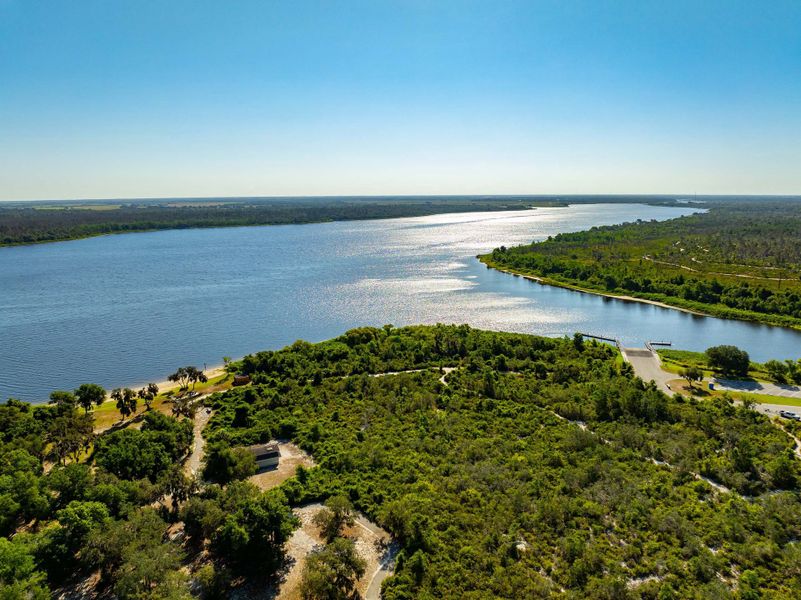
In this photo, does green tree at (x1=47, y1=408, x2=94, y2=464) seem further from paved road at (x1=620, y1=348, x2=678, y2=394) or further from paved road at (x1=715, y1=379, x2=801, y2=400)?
paved road at (x1=715, y1=379, x2=801, y2=400)

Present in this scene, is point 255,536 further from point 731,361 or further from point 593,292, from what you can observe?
point 593,292

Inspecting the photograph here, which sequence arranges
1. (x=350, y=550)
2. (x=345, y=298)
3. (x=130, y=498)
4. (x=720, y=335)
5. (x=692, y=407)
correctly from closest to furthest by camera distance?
1. (x=350, y=550)
2. (x=130, y=498)
3. (x=692, y=407)
4. (x=720, y=335)
5. (x=345, y=298)

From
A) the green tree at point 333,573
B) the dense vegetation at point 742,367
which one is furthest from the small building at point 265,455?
the dense vegetation at point 742,367

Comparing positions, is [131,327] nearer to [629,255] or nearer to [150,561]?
[150,561]

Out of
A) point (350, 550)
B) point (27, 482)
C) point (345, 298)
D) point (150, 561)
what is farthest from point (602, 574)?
point (345, 298)

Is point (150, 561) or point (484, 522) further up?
point (150, 561)

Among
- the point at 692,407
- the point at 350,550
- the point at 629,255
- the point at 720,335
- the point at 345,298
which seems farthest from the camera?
the point at 629,255

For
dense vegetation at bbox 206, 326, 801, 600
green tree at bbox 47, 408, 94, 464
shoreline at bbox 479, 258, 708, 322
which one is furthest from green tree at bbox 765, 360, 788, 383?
green tree at bbox 47, 408, 94, 464
